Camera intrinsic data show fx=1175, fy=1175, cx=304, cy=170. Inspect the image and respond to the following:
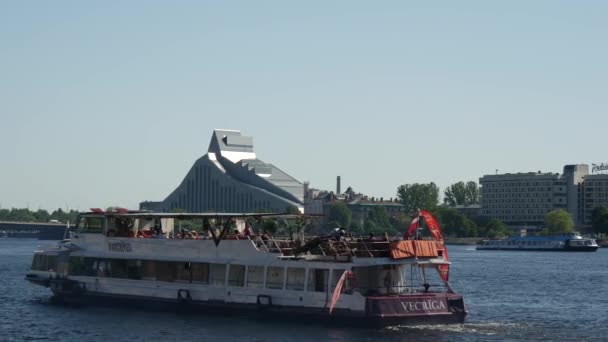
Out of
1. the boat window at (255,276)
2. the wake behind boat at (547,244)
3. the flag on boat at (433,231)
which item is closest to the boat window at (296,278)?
the boat window at (255,276)

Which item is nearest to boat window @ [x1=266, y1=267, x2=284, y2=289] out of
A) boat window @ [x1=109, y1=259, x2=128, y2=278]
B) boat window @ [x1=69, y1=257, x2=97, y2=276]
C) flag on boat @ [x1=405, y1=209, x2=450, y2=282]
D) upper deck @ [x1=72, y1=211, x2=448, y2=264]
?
upper deck @ [x1=72, y1=211, x2=448, y2=264]

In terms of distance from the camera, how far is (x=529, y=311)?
2404 inches

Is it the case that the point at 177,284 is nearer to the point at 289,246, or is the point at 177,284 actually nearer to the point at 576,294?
the point at 289,246

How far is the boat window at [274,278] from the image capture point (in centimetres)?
5162

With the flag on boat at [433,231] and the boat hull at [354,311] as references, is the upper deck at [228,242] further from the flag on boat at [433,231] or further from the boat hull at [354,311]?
the boat hull at [354,311]

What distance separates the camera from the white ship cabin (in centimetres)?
4981

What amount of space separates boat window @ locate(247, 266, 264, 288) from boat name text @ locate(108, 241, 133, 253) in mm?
7555

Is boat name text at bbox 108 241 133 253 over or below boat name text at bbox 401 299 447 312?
over

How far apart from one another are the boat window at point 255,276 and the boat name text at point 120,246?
7555 millimetres

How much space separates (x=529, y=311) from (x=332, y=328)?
1632 cm

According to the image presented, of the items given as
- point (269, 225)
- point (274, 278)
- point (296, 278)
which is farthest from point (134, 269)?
point (296, 278)

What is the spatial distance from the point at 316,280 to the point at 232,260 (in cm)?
465

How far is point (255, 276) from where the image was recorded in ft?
173

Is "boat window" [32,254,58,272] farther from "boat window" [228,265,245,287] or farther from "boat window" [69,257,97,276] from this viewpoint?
"boat window" [228,265,245,287]
